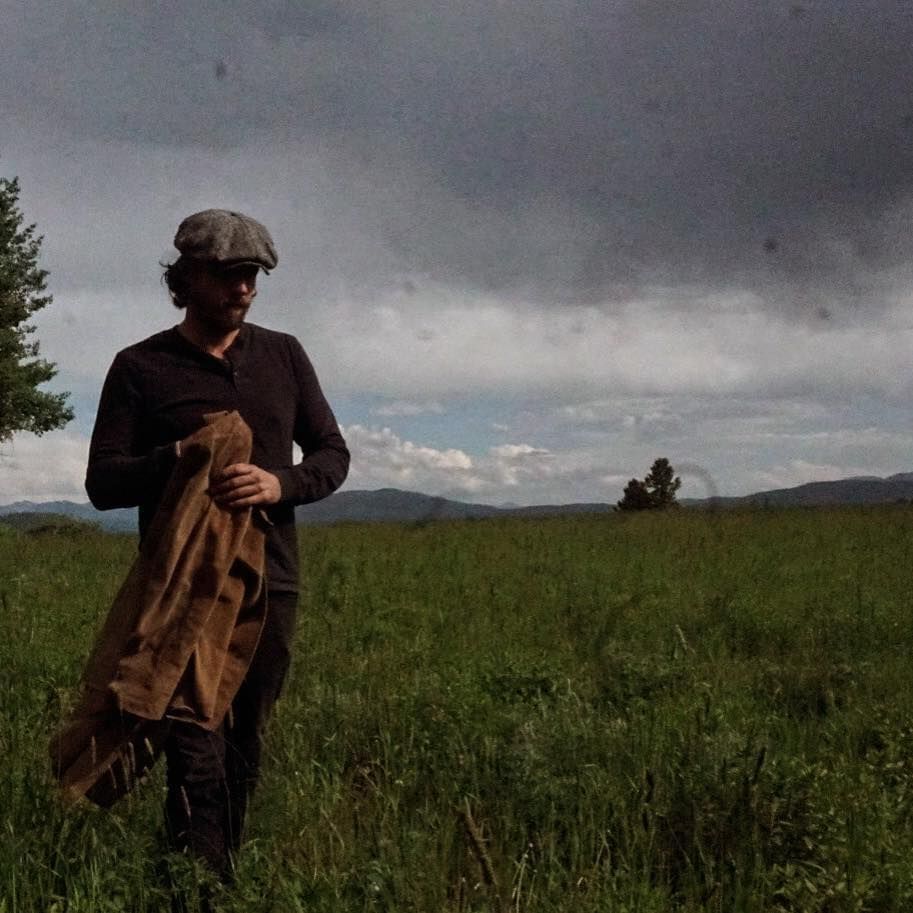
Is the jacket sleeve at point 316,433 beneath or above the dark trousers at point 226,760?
above

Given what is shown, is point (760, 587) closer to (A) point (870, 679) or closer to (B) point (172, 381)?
(A) point (870, 679)

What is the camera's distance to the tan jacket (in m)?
2.84

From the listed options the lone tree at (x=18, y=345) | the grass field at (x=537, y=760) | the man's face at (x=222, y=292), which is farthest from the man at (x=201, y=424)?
the lone tree at (x=18, y=345)

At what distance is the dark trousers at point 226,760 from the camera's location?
2984mm

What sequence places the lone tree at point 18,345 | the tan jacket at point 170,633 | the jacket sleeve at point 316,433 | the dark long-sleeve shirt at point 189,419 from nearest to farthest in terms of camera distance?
the tan jacket at point 170,633, the dark long-sleeve shirt at point 189,419, the jacket sleeve at point 316,433, the lone tree at point 18,345

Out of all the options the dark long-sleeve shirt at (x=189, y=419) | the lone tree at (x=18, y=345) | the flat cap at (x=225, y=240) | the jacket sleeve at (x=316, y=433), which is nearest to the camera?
the flat cap at (x=225, y=240)

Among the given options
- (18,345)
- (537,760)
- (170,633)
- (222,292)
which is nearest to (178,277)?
(222,292)

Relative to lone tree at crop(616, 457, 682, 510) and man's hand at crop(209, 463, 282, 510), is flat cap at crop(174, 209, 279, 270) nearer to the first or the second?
man's hand at crop(209, 463, 282, 510)

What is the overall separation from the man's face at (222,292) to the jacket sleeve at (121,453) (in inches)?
10.8

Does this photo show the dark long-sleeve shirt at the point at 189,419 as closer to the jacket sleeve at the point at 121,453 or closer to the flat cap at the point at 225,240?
the jacket sleeve at the point at 121,453

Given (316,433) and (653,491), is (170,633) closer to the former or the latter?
(316,433)

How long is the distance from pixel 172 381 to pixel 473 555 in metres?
8.77

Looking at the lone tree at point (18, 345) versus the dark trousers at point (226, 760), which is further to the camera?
the lone tree at point (18, 345)

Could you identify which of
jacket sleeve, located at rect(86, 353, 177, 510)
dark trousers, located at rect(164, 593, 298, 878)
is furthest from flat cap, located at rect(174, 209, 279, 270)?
dark trousers, located at rect(164, 593, 298, 878)
